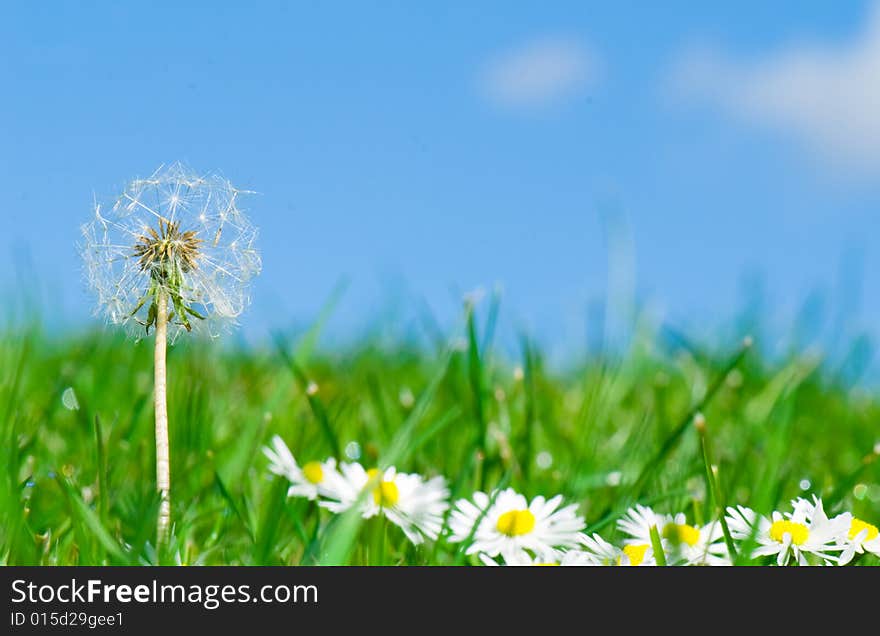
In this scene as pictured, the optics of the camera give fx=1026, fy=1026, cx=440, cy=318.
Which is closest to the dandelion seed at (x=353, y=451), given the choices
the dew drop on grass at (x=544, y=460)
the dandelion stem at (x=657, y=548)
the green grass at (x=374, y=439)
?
the green grass at (x=374, y=439)

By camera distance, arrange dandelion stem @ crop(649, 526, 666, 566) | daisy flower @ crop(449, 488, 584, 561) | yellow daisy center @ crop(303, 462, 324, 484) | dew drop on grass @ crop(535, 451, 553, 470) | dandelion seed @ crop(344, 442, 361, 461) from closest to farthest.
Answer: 1. dandelion stem @ crop(649, 526, 666, 566)
2. daisy flower @ crop(449, 488, 584, 561)
3. yellow daisy center @ crop(303, 462, 324, 484)
4. dandelion seed @ crop(344, 442, 361, 461)
5. dew drop on grass @ crop(535, 451, 553, 470)

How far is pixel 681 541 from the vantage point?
1051 mm

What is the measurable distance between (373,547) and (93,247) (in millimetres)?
408

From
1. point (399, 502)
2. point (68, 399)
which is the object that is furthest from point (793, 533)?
point (68, 399)

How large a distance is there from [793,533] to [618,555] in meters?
0.18

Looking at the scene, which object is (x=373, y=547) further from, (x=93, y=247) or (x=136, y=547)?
(x=93, y=247)

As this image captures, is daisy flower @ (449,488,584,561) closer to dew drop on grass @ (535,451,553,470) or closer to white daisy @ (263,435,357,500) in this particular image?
white daisy @ (263,435,357,500)

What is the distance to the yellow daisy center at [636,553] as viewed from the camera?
1.00m

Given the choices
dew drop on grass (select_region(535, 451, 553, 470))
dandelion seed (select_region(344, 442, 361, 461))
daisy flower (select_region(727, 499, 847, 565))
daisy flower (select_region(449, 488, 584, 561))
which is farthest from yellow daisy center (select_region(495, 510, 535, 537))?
dew drop on grass (select_region(535, 451, 553, 470))

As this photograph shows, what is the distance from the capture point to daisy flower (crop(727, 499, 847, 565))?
1.01 meters

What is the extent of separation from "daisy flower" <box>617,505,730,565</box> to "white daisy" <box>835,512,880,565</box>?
0.38 ft

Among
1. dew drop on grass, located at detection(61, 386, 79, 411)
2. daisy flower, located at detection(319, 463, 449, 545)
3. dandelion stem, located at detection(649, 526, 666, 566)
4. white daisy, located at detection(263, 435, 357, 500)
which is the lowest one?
dandelion stem, located at detection(649, 526, 666, 566)
